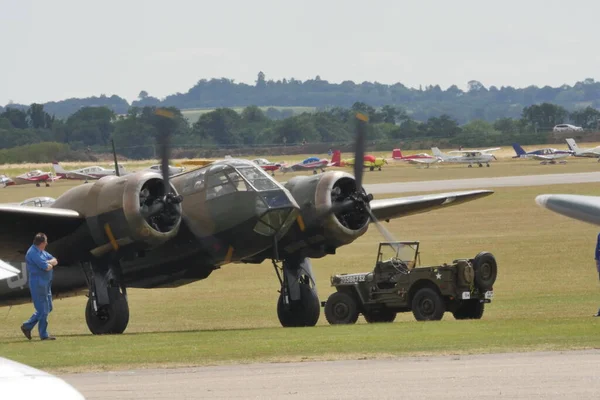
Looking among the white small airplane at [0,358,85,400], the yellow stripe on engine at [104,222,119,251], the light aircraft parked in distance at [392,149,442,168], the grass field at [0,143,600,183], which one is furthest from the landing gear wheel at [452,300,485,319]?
the light aircraft parked in distance at [392,149,442,168]

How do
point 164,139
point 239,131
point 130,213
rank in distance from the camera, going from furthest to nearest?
point 239,131 → point 164,139 → point 130,213

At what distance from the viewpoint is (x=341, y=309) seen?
967 inches

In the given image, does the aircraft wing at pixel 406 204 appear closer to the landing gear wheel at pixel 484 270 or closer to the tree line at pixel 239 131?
the landing gear wheel at pixel 484 270

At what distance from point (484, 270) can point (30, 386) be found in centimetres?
1672

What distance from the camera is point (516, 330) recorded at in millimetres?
19516

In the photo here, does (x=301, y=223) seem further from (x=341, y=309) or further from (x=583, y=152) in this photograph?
(x=583, y=152)

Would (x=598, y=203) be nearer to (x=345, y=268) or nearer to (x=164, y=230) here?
(x=164, y=230)

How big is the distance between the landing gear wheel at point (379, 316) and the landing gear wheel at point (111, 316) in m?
4.81

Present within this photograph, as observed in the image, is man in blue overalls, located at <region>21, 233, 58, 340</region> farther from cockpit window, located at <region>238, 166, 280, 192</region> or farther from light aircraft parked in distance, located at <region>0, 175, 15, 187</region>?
light aircraft parked in distance, located at <region>0, 175, 15, 187</region>

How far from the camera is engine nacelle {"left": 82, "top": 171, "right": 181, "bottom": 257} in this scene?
2223 cm

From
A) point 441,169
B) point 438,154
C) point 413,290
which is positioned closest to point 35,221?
point 413,290

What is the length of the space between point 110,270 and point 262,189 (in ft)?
Result: 11.1

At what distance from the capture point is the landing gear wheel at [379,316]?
24.3 meters

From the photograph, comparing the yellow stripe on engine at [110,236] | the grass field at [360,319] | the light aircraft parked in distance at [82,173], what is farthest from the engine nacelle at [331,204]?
the light aircraft parked in distance at [82,173]
